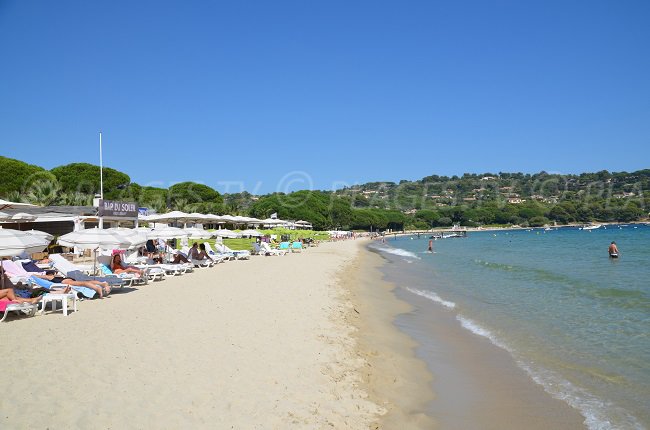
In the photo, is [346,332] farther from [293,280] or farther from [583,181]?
[583,181]

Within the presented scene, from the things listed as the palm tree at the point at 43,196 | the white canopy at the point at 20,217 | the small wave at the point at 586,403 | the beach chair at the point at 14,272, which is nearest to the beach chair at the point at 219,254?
the white canopy at the point at 20,217

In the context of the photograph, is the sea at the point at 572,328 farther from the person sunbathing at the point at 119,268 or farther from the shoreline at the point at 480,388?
the person sunbathing at the point at 119,268

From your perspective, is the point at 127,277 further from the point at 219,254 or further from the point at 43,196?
the point at 43,196

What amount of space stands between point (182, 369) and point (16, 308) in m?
4.47

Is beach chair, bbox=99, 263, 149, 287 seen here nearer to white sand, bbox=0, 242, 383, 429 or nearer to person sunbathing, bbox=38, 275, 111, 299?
person sunbathing, bbox=38, 275, 111, 299

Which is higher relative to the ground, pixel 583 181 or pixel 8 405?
pixel 583 181

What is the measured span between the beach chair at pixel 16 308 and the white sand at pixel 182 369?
0.69 ft

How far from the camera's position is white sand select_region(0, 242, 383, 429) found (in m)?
4.39

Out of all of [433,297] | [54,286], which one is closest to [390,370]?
[54,286]

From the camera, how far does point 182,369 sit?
18.3ft

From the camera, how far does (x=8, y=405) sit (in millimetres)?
4363

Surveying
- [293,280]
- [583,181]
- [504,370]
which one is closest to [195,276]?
[293,280]

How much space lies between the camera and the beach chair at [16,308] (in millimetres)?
8047

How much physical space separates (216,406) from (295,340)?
2797 millimetres
